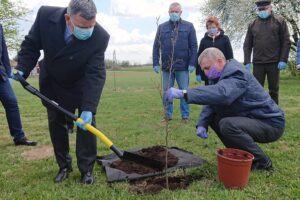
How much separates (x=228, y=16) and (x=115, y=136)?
73.8 ft

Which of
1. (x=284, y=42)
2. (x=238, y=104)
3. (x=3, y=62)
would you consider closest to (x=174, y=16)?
(x=284, y=42)

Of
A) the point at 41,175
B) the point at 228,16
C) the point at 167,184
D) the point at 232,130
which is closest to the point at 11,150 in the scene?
the point at 41,175

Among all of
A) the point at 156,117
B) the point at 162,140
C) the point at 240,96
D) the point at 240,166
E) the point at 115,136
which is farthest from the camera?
the point at 156,117

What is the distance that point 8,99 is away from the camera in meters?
5.66

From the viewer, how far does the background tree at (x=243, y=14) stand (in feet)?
76.8

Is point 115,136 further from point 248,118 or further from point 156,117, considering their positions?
point 248,118

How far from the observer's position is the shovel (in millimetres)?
3645

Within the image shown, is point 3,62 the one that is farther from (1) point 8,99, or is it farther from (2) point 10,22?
(2) point 10,22

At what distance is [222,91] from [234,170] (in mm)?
775

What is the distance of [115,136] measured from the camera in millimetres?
6383

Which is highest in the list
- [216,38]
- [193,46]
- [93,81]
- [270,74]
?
[216,38]

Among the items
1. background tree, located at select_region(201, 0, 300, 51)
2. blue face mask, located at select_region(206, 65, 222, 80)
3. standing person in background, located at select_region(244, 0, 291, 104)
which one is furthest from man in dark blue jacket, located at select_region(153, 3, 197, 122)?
background tree, located at select_region(201, 0, 300, 51)

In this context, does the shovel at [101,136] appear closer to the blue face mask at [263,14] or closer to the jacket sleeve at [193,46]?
the jacket sleeve at [193,46]

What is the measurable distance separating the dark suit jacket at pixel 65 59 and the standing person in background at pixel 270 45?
405 cm
